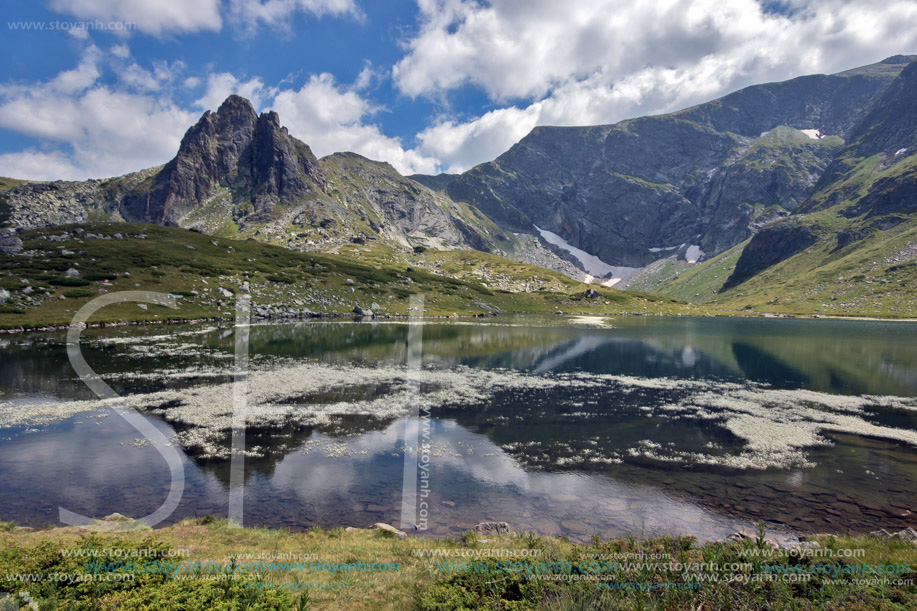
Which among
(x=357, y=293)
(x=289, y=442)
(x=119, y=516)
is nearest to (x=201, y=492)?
(x=119, y=516)

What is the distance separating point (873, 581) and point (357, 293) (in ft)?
496

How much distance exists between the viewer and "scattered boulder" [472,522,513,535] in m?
16.4

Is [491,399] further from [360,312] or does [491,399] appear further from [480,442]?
[360,312]

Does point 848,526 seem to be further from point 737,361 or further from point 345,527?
point 737,361

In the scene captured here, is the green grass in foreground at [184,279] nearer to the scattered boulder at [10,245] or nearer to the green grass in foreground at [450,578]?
the scattered boulder at [10,245]

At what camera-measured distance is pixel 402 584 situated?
11.4 meters

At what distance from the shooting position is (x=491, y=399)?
4134 cm

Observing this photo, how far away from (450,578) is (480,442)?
1864 centimetres

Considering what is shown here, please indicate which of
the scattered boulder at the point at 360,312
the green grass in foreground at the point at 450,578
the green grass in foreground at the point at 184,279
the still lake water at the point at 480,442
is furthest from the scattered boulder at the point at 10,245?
the green grass in foreground at the point at 450,578

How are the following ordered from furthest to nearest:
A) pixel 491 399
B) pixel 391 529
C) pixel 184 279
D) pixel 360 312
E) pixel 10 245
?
pixel 360 312
pixel 184 279
pixel 10 245
pixel 491 399
pixel 391 529

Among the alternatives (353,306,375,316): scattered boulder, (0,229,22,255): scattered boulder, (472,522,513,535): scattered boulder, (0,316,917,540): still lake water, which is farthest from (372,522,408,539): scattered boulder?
(0,229,22,255): scattered boulder

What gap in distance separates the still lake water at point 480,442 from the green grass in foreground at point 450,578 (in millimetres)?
4759

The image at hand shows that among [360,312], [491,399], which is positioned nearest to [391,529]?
[491,399]

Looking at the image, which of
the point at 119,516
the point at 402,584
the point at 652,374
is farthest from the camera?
the point at 652,374
